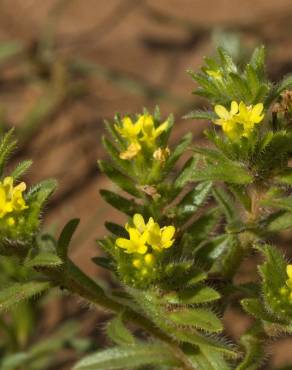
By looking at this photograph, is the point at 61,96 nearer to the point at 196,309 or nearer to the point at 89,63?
the point at 89,63

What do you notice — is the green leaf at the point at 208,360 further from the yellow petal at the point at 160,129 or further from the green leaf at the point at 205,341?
the yellow petal at the point at 160,129

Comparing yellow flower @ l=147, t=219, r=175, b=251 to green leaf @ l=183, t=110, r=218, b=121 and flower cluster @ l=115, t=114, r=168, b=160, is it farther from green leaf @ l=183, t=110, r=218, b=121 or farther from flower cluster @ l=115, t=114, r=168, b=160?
green leaf @ l=183, t=110, r=218, b=121

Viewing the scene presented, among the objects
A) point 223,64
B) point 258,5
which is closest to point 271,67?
point 258,5

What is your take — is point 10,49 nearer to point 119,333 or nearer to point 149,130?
point 149,130

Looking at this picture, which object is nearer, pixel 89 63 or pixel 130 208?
pixel 130 208

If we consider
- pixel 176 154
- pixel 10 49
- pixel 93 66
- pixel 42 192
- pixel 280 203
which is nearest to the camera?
pixel 42 192

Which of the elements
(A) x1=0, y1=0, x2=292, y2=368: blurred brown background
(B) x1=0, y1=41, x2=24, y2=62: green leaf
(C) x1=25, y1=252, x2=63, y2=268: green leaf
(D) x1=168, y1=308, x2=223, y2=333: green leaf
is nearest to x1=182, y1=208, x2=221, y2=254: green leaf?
(D) x1=168, y1=308, x2=223, y2=333: green leaf

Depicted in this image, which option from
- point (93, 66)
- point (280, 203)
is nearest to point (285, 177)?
point (280, 203)

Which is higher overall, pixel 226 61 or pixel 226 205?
pixel 226 61
